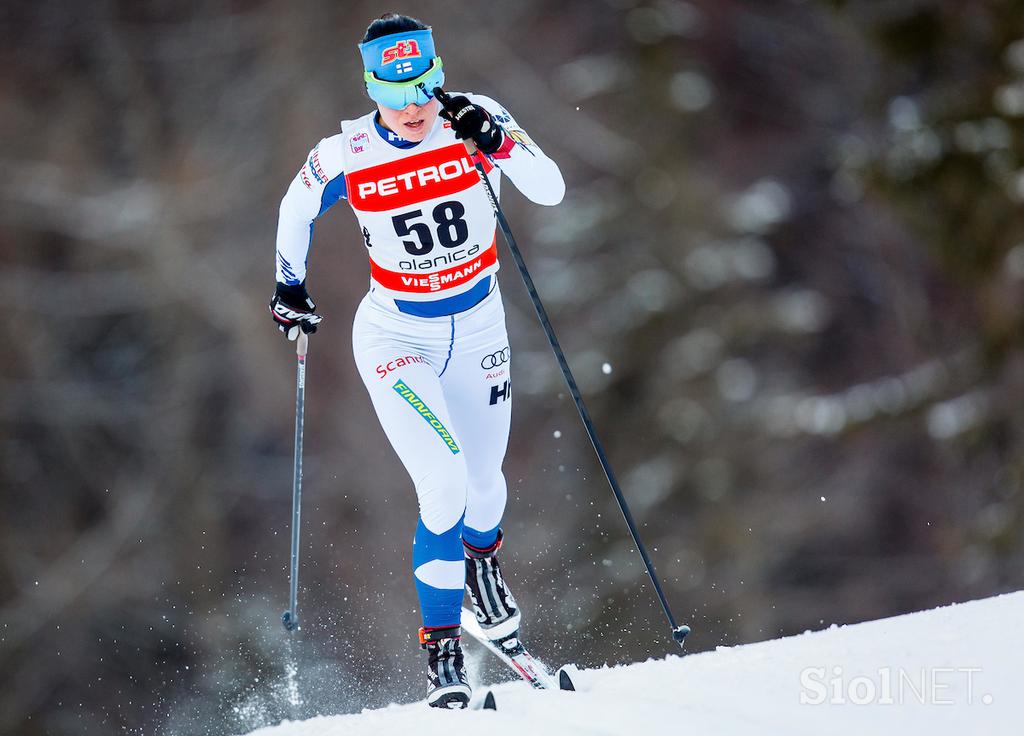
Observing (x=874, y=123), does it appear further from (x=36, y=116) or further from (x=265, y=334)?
(x=36, y=116)

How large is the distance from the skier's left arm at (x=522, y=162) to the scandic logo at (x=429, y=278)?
0.29 m

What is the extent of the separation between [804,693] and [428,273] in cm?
195

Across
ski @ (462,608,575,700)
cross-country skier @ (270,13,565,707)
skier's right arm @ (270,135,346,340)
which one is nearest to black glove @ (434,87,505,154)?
cross-country skier @ (270,13,565,707)

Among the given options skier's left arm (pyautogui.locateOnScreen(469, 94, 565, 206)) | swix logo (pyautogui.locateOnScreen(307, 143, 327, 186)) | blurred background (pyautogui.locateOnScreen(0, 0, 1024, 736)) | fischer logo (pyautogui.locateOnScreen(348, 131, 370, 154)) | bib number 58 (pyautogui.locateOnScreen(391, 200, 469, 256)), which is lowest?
blurred background (pyautogui.locateOnScreen(0, 0, 1024, 736))

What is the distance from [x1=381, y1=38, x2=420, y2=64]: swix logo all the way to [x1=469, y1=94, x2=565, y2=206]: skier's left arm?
27 cm

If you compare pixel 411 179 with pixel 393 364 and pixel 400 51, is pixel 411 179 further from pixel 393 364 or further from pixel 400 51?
pixel 393 364

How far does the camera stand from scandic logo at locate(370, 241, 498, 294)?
17.1ft

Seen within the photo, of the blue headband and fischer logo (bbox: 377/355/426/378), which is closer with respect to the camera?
the blue headband

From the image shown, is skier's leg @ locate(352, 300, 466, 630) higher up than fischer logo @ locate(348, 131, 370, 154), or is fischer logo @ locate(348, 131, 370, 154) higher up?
fischer logo @ locate(348, 131, 370, 154)

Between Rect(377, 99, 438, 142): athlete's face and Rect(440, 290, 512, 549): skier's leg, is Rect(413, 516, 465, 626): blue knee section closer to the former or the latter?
Rect(440, 290, 512, 549): skier's leg

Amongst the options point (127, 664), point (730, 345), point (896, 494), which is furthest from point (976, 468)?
point (127, 664)

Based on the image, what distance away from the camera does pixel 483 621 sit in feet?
18.8

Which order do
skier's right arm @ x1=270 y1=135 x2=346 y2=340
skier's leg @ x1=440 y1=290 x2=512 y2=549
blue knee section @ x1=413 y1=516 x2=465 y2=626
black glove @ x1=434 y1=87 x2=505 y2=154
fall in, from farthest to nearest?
skier's leg @ x1=440 y1=290 x2=512 y2=549
skier's right arm @ x1=270 y1=135 x2=346 y2=340
blue knee section @ x1=413 y1=516 x2=465 y2=626
black glove @ x1=434 y1=87 x2=505 y2=154

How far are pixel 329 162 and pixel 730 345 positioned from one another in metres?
13.7
